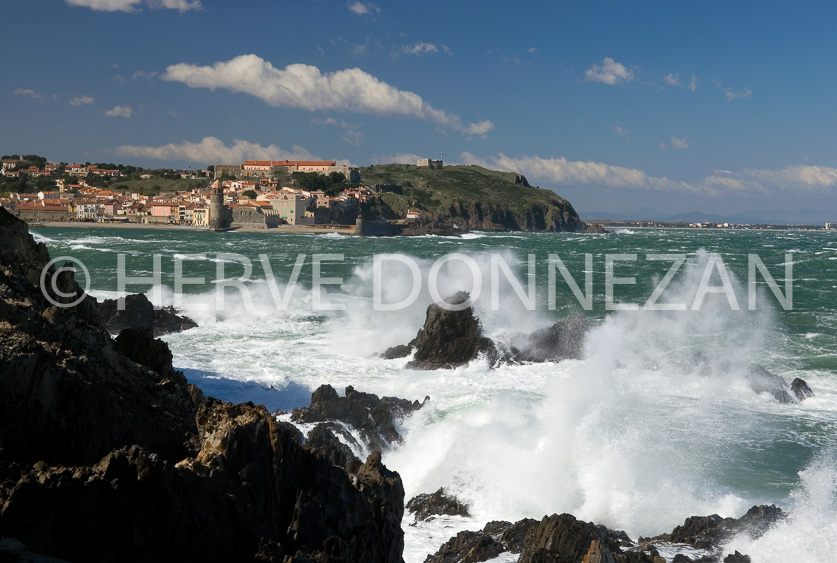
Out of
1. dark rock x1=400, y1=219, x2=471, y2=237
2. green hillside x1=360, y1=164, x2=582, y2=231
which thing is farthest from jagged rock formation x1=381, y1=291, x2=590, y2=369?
green hillside x1=360, y1=164, x2=582, y2=231

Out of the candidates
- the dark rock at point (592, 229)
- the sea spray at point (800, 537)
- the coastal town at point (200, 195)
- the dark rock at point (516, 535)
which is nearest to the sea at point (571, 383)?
the sea spray at point (800, 537)

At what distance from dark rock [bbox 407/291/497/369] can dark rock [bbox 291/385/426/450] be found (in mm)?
5418

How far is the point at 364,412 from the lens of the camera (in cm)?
1684

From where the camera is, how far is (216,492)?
20.7ft

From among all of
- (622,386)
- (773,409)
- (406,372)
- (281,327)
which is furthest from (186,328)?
(773,409)

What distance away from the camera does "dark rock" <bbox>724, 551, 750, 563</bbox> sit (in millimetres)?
10414

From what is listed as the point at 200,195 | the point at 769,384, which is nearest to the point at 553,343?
the point at 769,384

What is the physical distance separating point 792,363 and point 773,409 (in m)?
6.26

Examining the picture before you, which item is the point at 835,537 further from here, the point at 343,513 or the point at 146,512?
the point at 146,512

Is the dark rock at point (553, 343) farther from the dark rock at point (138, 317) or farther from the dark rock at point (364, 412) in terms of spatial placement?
the dark rock at point (138, 317)

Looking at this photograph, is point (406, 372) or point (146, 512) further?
point (406, 372)

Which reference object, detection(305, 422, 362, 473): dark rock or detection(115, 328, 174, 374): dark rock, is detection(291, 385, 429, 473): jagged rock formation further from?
detection(115, 328, 174, 374): dark rock

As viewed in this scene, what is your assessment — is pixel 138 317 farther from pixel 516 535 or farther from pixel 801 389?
pixel 801 389

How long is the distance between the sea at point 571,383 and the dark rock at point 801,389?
13.1 inches
